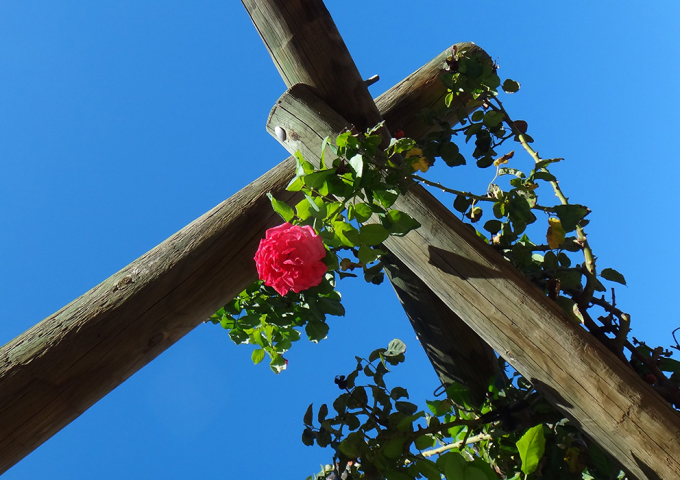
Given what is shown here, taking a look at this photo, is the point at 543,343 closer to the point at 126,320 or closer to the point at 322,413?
the point at 322,413

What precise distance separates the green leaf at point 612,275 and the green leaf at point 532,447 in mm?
499

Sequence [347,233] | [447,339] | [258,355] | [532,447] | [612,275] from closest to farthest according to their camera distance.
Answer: [532,447] → [347,233] → [612,275] → [447,339] → [258,355]

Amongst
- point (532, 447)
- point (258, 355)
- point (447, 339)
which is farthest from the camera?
point (258, 355)

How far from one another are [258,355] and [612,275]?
3.47ft

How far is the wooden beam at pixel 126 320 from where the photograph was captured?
0.93 metres

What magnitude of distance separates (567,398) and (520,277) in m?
0.22

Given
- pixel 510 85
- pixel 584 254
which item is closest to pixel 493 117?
pixel 510 85

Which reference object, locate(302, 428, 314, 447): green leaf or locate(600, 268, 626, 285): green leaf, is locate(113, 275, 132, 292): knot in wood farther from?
locate(600, 268, 626, 285): green leaf

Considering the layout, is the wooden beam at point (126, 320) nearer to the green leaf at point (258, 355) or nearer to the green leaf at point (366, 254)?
the green leaf at point (366, 254)

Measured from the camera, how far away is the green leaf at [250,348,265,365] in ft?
5.39

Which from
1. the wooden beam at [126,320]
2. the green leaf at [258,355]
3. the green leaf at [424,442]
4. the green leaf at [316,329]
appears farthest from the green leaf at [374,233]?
the green leaf at [258,355]

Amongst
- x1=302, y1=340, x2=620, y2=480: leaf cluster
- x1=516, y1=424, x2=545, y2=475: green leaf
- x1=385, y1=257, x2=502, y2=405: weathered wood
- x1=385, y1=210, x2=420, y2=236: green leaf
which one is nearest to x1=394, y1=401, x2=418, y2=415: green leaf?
x1=302, y1=340, x2=620, y2=480: leaf cluster

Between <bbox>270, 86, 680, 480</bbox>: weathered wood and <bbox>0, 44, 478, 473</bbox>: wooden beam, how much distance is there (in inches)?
14.3

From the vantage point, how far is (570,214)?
1081mm
